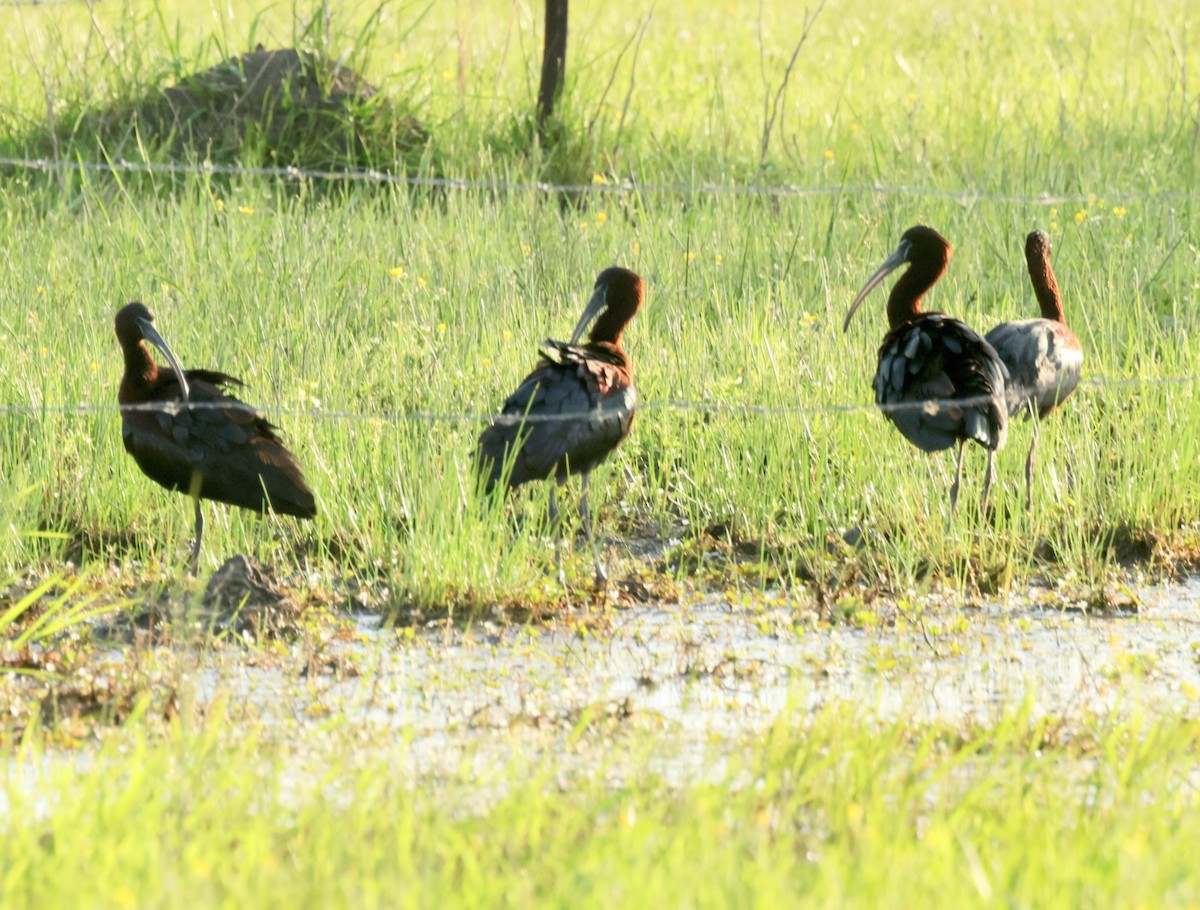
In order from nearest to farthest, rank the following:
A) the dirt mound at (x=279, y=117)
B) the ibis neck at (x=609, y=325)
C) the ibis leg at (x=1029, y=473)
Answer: the ibis leg at (x=1029, y=473) < the ibis neck at (x=609, y=325) < the dirt mound at (x=279, y=117)

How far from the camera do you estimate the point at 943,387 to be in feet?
17.9

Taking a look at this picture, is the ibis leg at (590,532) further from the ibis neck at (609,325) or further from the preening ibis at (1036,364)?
the preening ibis at (1036,364)

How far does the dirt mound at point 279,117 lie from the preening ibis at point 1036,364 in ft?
14.0

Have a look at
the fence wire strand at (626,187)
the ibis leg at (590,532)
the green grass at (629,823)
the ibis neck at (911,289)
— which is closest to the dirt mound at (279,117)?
the fence wire strand at (626,187)

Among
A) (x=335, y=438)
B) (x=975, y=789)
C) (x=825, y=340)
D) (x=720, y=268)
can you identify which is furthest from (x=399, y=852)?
(x=720, y=268)

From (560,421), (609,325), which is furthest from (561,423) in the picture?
(609,325)

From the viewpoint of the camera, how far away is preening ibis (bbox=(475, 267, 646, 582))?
5.17 m

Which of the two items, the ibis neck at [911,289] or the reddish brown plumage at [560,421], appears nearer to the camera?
the reddish brown plumage at [560,421]

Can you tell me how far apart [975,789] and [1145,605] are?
197cm

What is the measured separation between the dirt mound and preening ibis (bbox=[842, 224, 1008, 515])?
4.42 metres

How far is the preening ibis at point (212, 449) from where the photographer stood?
16.3ft

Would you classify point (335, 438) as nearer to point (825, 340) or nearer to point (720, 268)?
point (825, 340)

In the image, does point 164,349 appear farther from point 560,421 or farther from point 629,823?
point 629,823

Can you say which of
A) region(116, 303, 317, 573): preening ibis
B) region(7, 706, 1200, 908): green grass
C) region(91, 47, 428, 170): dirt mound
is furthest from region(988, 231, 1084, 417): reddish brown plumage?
region(91, 47, 428, 170): dirt mound
